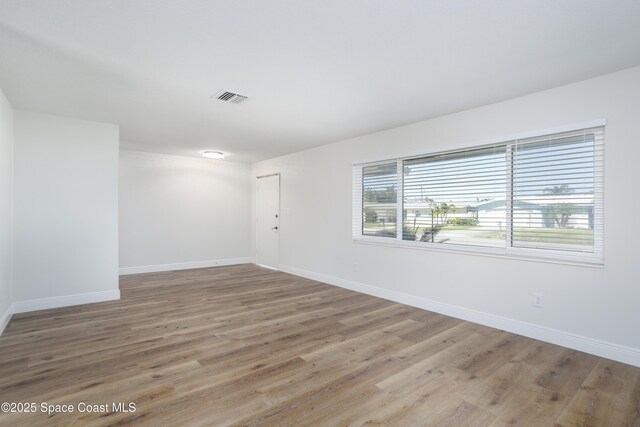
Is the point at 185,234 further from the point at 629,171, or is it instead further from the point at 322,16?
the point at 629,171

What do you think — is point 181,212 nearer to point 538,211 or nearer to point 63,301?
point 63,301

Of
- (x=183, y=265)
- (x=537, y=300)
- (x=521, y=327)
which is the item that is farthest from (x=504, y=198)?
(x=183, y=265)

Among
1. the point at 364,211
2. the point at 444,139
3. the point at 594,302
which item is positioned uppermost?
the point at 444,139

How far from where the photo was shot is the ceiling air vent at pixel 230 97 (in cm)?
330

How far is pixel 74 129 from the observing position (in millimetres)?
4250

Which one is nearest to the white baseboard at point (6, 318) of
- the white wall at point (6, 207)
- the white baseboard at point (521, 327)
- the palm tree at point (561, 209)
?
the white wall at point (6, 207)

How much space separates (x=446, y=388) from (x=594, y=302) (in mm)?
1754

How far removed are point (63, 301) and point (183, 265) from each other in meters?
2.75

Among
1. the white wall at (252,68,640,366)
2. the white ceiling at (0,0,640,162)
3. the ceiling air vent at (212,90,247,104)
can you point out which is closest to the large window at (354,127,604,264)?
the white wall at (252,68,640,366)

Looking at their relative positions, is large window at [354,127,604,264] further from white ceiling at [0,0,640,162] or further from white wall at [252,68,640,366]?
white ceiling at [0,0,640,162]

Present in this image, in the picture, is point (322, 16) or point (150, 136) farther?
point (150, 136)

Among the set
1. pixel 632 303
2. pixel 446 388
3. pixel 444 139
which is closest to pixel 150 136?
Result: pixel 444 139

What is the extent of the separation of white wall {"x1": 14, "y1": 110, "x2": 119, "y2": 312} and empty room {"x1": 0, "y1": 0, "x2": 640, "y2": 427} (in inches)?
0.9

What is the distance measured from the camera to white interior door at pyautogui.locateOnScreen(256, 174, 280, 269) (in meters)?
6.96
